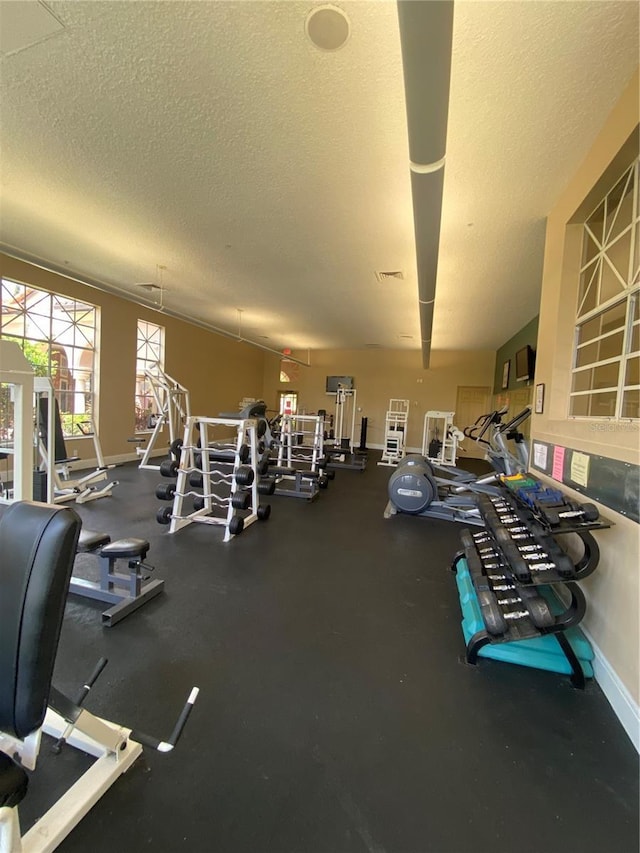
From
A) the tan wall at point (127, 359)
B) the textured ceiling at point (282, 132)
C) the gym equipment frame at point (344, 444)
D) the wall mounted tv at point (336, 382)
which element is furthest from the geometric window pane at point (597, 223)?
the wall mounted tv at point (336, 382)

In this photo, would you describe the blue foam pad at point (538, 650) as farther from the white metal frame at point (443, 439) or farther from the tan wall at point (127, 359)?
the tan wall at point (127, 359)

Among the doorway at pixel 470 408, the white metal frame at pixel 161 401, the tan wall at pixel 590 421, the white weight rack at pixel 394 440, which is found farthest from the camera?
the doorway at pixel 470 408

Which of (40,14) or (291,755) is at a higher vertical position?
(40,14)

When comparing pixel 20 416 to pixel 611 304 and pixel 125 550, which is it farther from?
pixel 611 304

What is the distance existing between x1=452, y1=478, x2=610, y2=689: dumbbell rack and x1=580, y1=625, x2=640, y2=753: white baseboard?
49mm

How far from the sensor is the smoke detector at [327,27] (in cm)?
143

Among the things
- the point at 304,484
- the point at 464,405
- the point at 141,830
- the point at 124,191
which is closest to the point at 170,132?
the point at 124,191

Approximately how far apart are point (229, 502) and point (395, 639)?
6.21 ft

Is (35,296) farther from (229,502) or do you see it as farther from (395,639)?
(395,639)

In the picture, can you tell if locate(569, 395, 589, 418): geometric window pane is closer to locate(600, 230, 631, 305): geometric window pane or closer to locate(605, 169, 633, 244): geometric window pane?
locate(600, 230, 631, 305): geometric window pane

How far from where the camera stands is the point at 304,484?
16.8ft

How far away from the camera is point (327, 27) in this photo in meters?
1.48

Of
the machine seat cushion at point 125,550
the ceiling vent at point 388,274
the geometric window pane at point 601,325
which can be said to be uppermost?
the ceiling vent at point 388,274

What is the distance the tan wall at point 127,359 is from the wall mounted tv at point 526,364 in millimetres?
6724
